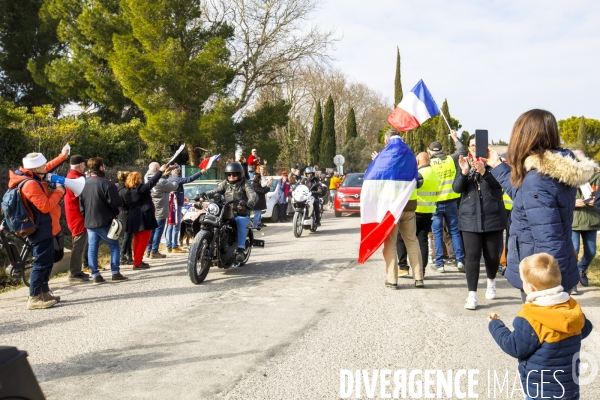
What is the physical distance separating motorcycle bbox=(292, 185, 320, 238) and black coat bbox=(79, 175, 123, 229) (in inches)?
253

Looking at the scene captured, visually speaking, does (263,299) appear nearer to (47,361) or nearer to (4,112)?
(47,361)

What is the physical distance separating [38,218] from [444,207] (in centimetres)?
590

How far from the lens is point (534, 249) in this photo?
3916mm

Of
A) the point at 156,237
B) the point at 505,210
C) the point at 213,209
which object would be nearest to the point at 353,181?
the point at 156,237

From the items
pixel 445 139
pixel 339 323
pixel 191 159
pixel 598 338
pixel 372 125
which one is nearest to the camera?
pixel 598 338

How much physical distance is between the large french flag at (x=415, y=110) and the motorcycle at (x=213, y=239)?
2.76 metres

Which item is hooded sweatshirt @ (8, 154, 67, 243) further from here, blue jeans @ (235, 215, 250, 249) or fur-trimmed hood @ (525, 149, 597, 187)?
fur-trimmed hood @ (525, 149, 597, 187)

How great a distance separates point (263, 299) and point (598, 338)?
3.71m

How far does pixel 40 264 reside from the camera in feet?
22.6

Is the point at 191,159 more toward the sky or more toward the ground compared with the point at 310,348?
more toward the sky

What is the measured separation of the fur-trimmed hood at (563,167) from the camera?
Result: 3.72 metres

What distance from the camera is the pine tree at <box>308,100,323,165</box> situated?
58.1 m

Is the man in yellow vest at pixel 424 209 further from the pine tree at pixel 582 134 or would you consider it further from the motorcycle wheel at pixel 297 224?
the pine tree at pixel 582 134

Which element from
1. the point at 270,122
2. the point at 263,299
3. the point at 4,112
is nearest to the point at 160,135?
the point at 270,122
